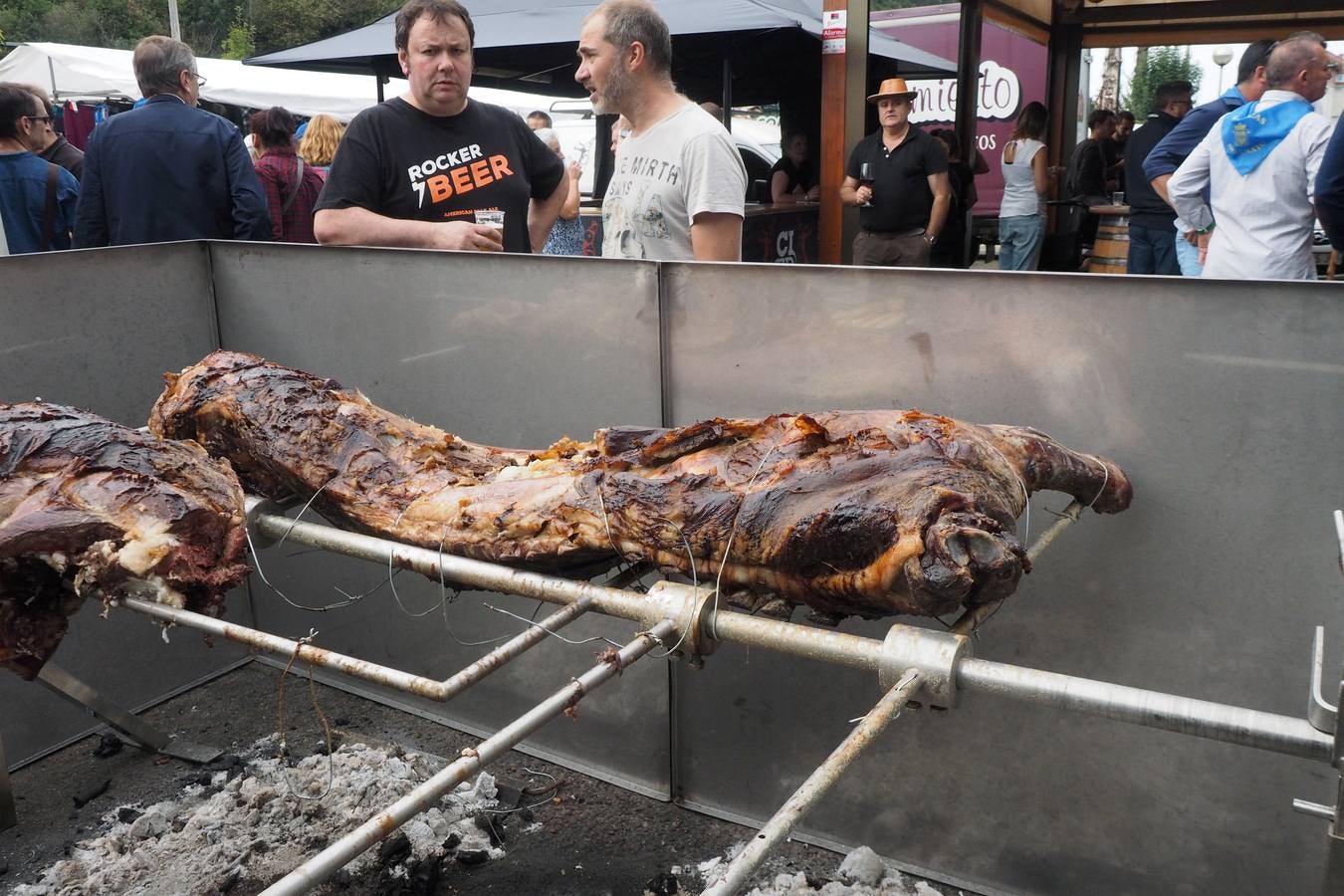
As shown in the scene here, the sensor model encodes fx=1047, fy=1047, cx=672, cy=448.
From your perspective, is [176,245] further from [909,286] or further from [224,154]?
[909,286]

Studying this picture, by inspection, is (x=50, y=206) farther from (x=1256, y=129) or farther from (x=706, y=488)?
(x=1256, y=129)

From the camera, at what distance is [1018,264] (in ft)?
28.6

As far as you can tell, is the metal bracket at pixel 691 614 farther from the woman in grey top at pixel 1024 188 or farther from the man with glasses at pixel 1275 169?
the woman in grey top at pixel 1024 188

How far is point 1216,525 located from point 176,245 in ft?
10.8

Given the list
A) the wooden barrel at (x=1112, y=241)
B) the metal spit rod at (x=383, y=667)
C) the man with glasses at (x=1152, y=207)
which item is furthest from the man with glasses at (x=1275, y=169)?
the metal spit rod at (x=383, y=667)

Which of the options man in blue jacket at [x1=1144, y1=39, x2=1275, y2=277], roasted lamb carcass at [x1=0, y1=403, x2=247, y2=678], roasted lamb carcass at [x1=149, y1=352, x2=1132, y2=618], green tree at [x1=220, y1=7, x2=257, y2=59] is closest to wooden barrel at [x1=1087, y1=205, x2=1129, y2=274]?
man in blue jacket at [x1=1144, y1=39, x2=1275, y2=277]

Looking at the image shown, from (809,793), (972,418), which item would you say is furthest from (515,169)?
(809,793)

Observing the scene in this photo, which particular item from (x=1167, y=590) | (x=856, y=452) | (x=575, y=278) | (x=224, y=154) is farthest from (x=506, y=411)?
(x=224, y=154)

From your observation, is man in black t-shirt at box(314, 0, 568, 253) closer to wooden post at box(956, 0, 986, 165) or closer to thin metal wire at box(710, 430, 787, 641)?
thin metal wire at box(710, 430, 787, 641)

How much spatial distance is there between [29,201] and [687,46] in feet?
16.9

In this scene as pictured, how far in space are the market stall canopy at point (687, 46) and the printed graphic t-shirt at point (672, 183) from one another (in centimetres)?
449

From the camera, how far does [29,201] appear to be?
5.08 meters

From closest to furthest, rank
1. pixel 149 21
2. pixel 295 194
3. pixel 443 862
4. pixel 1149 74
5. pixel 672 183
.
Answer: pixel 443 862 → pixel 672 183 → pixel 295 194 → pixel 1149 74 → pixel 149 21

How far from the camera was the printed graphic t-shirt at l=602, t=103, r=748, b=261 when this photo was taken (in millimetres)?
3381
